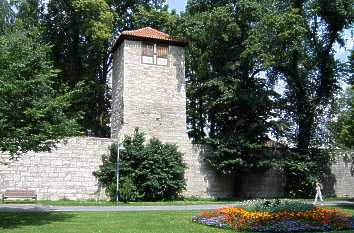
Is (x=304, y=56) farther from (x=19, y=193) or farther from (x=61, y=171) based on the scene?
(x=19, y=193)

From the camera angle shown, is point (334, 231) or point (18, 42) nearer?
point (334, 231)

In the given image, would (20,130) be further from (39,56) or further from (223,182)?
(223,182)

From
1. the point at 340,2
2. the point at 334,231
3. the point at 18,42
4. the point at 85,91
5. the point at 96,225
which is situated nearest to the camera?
the point at 334,231

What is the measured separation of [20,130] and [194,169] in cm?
1676

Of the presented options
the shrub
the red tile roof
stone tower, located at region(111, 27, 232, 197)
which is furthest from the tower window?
the shrub

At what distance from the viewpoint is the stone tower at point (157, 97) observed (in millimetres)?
29016

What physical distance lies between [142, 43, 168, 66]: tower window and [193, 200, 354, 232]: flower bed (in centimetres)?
1626

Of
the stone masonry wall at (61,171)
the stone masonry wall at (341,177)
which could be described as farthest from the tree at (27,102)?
the stone masonry wall at (341,177)

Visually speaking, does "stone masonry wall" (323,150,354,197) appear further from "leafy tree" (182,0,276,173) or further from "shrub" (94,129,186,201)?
"shrub" (94,129,186,201)

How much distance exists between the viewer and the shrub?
1045 inches

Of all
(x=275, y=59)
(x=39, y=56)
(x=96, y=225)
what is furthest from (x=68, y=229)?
(x=275, y=59)

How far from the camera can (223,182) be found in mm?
30766

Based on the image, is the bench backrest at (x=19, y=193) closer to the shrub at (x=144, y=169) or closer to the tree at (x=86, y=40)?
the shrub at (x=144, y=169)

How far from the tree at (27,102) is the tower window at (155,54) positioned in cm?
1371
